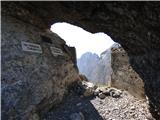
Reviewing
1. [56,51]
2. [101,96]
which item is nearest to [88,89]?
[101,96]

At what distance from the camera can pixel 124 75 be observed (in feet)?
38.1

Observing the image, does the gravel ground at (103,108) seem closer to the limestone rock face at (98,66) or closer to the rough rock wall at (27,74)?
the rough rock wall at (27,74)

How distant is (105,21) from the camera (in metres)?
5.73

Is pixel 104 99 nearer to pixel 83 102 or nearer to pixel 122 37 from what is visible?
pixel 83 102

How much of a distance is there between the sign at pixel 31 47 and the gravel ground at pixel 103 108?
233 centimetres

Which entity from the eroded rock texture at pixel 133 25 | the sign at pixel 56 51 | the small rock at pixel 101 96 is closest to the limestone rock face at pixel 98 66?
the small rock at pixel 101 96

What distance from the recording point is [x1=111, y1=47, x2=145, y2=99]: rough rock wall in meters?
11.0

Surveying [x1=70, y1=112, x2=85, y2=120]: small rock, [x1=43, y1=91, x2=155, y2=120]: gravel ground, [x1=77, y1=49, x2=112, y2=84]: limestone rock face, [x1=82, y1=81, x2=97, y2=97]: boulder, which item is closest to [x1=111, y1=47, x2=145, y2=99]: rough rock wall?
[x1=43, y1=91, x2=155, y2=120]: gravel ground

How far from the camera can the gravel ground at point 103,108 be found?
9195 mm

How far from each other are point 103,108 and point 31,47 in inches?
145

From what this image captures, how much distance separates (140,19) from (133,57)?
1.52 meters

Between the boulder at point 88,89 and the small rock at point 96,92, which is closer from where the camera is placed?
the boulder at point 88,89

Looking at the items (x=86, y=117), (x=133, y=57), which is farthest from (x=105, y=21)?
(x=86, y=117)

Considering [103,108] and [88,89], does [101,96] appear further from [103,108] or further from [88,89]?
[103,108]
